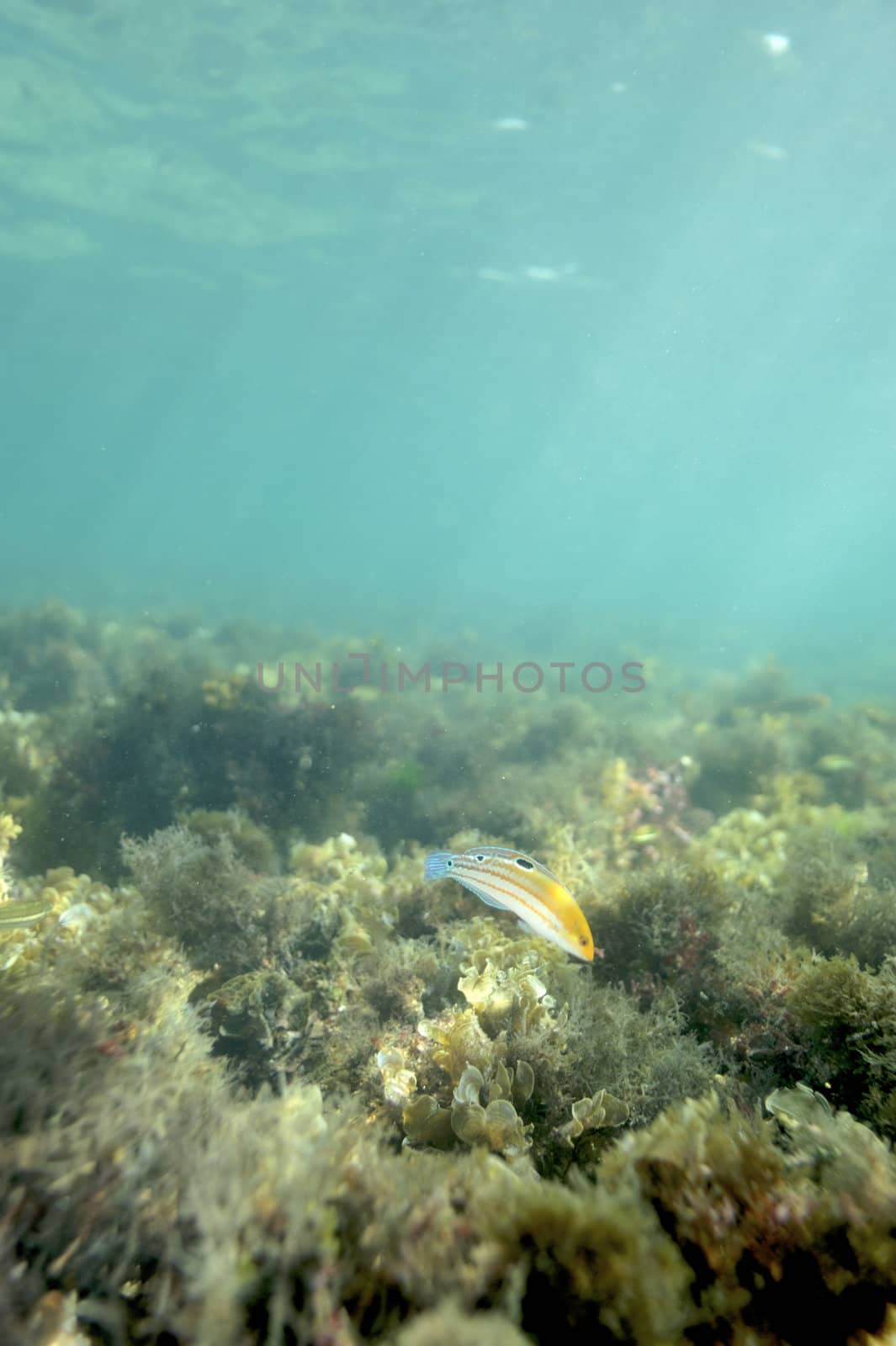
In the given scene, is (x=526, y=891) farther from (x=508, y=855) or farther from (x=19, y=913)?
(x=19, y=913)

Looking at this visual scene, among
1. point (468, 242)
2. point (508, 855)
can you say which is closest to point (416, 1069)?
point (508, 855)

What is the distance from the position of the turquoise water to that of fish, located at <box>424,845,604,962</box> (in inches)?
904

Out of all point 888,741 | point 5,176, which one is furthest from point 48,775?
point 5,176

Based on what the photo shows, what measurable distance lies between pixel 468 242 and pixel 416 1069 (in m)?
36.0

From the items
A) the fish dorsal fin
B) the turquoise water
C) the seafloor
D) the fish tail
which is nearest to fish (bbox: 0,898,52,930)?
the seafloor

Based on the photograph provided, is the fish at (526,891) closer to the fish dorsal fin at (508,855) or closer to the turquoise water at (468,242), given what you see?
the fish dorsal fin at (508,855)

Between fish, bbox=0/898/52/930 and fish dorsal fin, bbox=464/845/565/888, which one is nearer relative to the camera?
fish dorsal fin, bbox=464/845/565/888

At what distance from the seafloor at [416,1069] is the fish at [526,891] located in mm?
269

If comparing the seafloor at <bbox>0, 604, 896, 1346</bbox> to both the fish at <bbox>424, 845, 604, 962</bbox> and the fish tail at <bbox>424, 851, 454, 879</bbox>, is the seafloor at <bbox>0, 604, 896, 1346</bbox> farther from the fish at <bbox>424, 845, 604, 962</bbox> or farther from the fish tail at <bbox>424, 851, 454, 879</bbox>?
the fish tail at <bbox>424, 851, 454, 879</bbox>

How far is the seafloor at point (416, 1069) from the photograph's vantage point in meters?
1.24

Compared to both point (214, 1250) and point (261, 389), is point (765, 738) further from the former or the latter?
point (261, 389)

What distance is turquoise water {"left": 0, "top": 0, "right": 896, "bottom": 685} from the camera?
18438mm

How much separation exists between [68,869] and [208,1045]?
10.3 ft

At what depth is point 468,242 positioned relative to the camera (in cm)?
3031
